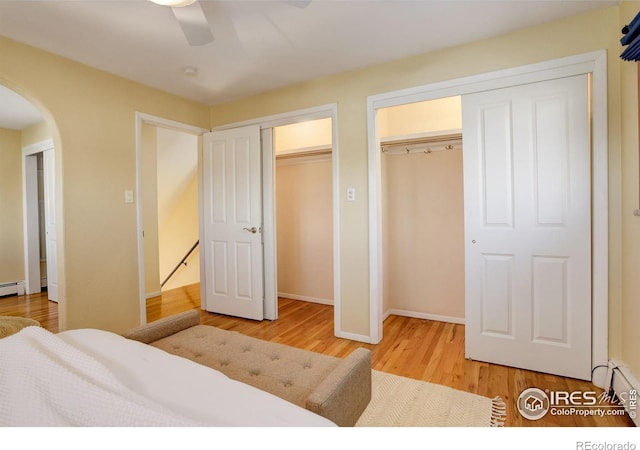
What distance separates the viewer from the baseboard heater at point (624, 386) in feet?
5.26

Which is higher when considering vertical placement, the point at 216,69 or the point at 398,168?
the point at 216,69

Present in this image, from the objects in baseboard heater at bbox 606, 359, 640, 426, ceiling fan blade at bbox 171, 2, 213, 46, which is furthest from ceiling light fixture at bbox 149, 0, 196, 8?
baseboard heater at bbox 606, 359, 640, 426

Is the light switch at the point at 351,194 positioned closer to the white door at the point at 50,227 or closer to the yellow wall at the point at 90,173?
the yellow wall at the point at 90,173

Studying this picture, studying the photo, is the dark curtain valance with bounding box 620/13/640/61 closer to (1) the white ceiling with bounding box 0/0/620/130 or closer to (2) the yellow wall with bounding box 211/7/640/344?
(2) the yellow wall with bounding box 211/7/640/344

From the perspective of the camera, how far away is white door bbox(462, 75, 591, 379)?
200cm

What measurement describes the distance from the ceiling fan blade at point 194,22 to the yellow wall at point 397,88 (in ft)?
4.21

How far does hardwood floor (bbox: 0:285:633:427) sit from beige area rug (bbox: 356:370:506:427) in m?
0.08

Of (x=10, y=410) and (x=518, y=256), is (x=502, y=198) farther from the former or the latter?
(x=10, y=410)

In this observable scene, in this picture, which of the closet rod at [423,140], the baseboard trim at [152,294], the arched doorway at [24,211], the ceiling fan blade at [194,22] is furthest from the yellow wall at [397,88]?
the arched doorway at [24,211]

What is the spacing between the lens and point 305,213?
13.3ft

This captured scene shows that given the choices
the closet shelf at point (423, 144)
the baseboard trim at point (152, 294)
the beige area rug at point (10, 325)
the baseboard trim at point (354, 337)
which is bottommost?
the baseboard trim at point (354, 337)
